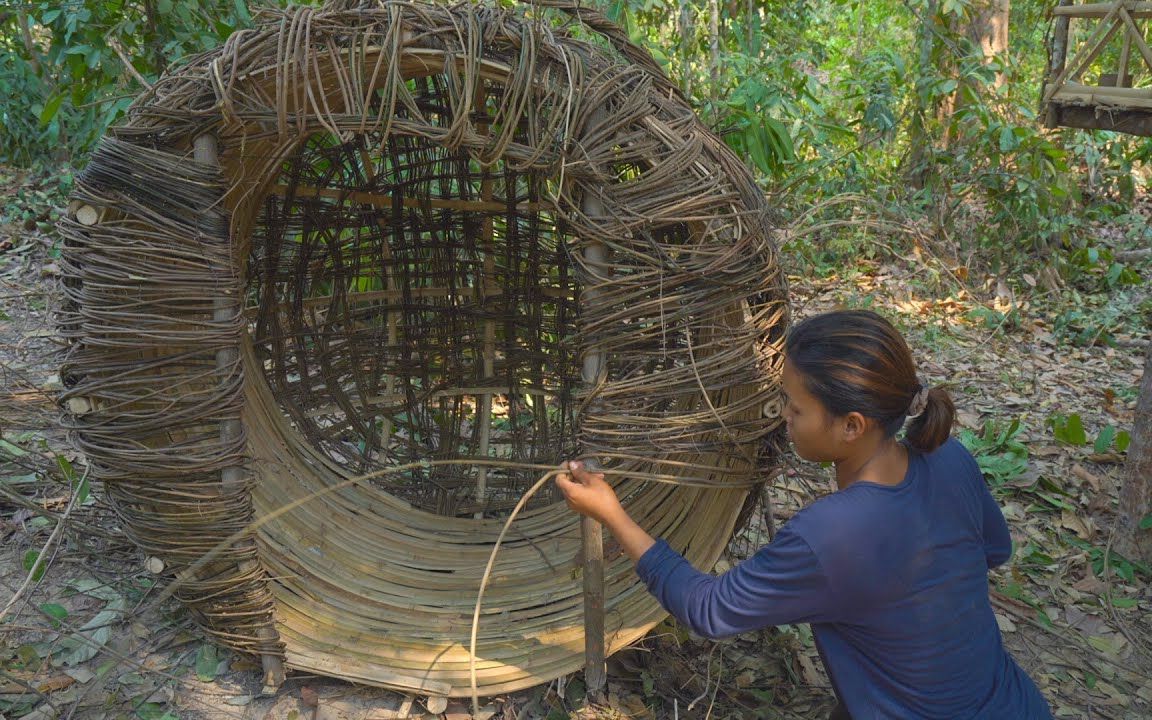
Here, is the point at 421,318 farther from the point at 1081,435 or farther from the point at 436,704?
the point at 1081,435

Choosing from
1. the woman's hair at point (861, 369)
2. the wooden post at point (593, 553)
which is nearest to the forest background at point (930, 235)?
the wooden post at point (593, 553)

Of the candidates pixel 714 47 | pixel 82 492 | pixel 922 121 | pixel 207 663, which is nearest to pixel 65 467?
pixel 82 492

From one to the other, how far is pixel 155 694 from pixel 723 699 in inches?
55.6

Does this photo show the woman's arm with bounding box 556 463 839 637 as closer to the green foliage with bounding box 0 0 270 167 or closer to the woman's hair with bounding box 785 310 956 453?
the woman's hair with bounding box 785 310 956 453

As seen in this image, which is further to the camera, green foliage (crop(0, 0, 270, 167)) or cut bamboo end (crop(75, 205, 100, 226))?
green foliage (crop(0, 0, 270, 167))

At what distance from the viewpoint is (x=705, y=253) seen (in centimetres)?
174

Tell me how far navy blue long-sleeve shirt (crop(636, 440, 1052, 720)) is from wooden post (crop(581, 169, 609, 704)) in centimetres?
35

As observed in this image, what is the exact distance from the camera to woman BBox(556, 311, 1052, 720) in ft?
4.51

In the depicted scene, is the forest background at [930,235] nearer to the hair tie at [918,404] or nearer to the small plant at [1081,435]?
the small plant at [1081,435]

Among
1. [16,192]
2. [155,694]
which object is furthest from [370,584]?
[16,192]

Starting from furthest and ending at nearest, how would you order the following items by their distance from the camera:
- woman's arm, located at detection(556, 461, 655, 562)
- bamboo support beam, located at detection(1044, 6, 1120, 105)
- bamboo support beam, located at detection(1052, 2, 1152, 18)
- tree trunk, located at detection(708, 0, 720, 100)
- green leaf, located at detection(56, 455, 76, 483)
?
tree trunk, located at detection(708, 0, 720, 100) < bamboo support beam, located at detection(1044, 6, 1120, 105) < bamboo support beam, located at detection(1052, 2, 1152, 18) < green leaf, located at detection(56, 455, 76, 483) < woman's arm, located at detection(556, 461, 655, 562)

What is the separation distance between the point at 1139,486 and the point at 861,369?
180 cm

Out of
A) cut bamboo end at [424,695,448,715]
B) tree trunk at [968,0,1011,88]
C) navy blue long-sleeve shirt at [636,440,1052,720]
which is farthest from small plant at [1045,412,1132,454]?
tree trunk at [968,0,1011,88]

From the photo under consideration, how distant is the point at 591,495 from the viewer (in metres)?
1.66
